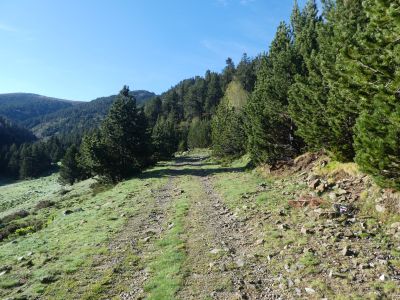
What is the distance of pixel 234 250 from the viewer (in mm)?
12875

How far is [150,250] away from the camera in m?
14.0

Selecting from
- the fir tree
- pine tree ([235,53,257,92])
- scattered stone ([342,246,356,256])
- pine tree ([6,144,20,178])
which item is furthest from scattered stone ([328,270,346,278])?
pine tree ([6,144,20,178])

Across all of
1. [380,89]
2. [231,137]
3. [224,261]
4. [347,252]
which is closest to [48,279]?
[224,261]

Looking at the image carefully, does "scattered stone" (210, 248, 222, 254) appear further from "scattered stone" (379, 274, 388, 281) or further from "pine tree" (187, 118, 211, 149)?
"pine tree" (187, 118, 211, 149)

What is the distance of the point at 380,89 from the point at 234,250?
761cm

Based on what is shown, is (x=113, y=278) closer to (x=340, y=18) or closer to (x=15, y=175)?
(x=340, y=18)

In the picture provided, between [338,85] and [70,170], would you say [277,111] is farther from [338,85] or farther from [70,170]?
[70,170]

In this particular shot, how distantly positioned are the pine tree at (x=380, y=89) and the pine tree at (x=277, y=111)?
15230 mm

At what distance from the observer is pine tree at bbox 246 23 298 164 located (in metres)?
27.8

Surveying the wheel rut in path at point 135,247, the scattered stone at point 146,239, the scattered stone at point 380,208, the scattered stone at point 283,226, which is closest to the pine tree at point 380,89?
the scattered stone at point 380,208

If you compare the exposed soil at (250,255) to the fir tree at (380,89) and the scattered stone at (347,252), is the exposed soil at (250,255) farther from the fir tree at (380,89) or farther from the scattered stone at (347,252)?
the fir tree at (380,89)

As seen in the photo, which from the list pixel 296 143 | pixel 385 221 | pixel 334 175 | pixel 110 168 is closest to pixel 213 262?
pixel 385 221

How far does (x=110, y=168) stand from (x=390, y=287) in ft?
134

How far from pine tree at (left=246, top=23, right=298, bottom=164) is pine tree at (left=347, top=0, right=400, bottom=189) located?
15.2 m
